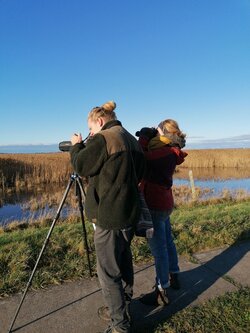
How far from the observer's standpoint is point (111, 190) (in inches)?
112

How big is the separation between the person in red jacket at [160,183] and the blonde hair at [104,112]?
0.64 metres

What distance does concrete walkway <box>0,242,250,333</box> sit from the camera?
3.21 meters

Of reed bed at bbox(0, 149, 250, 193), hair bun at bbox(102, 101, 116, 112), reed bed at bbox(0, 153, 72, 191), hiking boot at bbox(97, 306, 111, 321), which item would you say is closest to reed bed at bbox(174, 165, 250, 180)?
reed bed at bbox(0, 149, 250, 193)

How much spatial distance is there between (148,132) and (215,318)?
188cm

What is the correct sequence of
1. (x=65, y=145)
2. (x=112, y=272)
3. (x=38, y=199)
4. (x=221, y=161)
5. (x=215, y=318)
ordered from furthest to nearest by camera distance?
(x=221, y=161)
(x=38, y=199)
(x=65, y=145)
(x=215, y=318)
(x=112, y=272)

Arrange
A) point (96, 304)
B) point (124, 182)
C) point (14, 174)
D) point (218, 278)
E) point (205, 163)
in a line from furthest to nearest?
point (205, 163) < point (14, 174) < point (218, 278) < point (96, 304) < point (124, 182)

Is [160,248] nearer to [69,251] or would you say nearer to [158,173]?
[158,173]

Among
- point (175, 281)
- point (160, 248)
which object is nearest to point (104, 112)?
point (160, 248)

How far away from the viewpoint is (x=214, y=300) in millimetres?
3617

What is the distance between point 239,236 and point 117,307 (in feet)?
11.2

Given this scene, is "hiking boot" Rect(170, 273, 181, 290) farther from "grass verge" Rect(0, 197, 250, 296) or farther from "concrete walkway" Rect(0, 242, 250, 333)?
"grass verge" Rect(0, 197, 250, 296)

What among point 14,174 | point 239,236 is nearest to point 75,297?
point 239,236

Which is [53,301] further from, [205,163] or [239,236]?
[205,163]

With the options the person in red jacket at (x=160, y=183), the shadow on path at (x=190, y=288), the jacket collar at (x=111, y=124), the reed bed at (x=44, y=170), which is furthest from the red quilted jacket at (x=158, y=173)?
the reed bed at (x=44, y=170)
